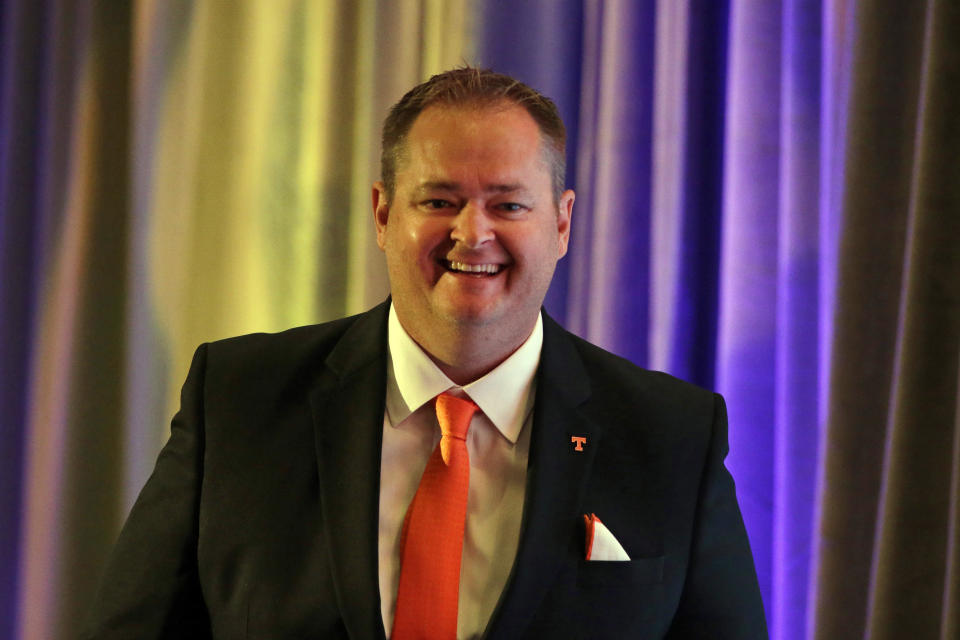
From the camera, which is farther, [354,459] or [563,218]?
[563,218]

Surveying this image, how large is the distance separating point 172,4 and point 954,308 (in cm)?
173

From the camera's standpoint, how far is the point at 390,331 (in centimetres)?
160

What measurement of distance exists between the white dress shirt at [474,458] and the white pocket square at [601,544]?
0.11m

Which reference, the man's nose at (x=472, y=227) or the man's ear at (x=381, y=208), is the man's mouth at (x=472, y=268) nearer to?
the man's nose at (x=472, y=227)

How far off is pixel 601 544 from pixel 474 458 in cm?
23

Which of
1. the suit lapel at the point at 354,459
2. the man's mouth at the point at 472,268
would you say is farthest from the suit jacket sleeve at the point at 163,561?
the man's mouth at the point at 472,268

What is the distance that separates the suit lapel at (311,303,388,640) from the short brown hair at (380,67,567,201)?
0.84 ft

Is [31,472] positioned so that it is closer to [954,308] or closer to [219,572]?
[219,572]

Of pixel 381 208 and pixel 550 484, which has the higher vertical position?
pixel 381 208

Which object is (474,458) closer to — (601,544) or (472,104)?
(601,544)

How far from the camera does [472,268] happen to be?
1477 mm

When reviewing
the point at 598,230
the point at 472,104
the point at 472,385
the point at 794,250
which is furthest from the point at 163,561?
the point at 794,250

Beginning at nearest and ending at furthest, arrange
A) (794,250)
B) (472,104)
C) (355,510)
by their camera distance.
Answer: (355,510)
(472,104)
(794,250)

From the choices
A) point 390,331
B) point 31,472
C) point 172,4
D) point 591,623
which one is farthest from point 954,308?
point 31,472
